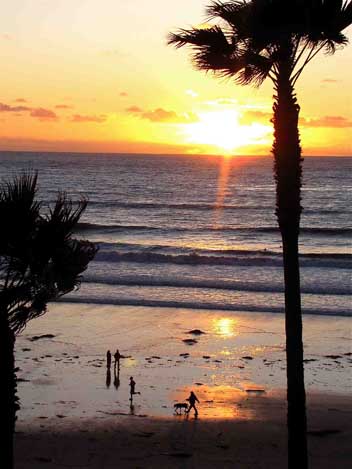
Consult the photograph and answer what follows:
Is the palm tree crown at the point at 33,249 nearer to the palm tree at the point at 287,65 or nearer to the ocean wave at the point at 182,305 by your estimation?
the palm tree at the point at 287,65

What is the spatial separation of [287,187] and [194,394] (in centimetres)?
1141

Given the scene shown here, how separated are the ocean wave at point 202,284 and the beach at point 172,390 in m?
5.45

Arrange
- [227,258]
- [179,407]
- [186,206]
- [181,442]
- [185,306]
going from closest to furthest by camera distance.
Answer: [181,442]
[179,407]
[185,306]
[227,258]
[186,206]

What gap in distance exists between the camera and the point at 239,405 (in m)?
19.2

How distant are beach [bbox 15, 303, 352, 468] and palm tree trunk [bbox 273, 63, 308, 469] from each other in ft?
18.9

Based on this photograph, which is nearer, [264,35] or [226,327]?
[264,35]

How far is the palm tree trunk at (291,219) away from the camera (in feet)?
30.9

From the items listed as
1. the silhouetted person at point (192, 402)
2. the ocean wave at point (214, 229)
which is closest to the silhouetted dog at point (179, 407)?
the silhouetted person at point (192, 402)

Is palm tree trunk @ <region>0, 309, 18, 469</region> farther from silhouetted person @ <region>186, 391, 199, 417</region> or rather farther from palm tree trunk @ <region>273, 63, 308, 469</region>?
silhouetted person @ <region>186, 391, 199, 417</region>

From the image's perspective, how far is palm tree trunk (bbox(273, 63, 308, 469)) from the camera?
30.9ft

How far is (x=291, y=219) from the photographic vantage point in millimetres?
9562

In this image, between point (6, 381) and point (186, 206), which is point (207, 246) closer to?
point (186, 206)

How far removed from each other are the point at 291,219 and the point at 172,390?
11.9 meters

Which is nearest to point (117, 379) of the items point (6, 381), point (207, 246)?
point (6, 381)
